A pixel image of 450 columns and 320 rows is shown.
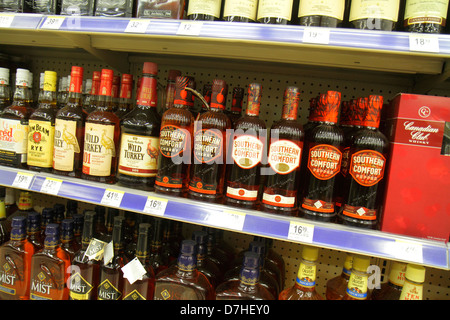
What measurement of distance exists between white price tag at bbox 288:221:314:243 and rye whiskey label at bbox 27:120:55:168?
1.04m

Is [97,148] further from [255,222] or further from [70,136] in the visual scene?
[255,222]

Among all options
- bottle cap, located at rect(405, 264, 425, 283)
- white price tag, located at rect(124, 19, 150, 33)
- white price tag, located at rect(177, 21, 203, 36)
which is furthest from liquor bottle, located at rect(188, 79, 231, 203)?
bottle cap, located at rect(405, 264, 425, 283)

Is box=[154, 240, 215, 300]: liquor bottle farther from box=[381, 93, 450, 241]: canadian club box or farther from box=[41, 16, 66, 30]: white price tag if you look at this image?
box=[41, 16, 66, 30]: white price tag

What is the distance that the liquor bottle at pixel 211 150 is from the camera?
3.53 feet

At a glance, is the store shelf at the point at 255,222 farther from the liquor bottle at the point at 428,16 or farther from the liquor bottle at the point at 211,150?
the liquor bottle at the point at 428,16

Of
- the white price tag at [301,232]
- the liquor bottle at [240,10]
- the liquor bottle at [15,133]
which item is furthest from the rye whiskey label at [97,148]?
the white price tag at [301,232]

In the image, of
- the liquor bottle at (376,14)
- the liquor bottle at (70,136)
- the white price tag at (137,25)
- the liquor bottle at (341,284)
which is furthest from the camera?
the liquor bottle at (70,136)

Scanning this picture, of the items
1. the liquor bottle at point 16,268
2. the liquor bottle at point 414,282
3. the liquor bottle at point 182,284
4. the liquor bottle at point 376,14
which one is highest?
the liquor bottle at point 376,14

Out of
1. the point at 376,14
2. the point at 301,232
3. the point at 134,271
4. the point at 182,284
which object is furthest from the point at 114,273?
the point at 376,14

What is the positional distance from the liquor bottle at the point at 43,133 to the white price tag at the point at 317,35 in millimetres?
1043

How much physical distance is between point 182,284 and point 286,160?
568 millimetres

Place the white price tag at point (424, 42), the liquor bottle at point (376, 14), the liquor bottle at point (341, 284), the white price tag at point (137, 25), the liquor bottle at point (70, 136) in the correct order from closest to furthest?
the white price tag at point (424, 42), the liquor bottle at point (376, 14), the white price tag at point (137, 25), the liquor bottle at point (341, 284), the liquor bottle at point (70, 136)

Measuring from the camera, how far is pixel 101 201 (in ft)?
3.53

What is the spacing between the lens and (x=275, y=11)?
0.98m
